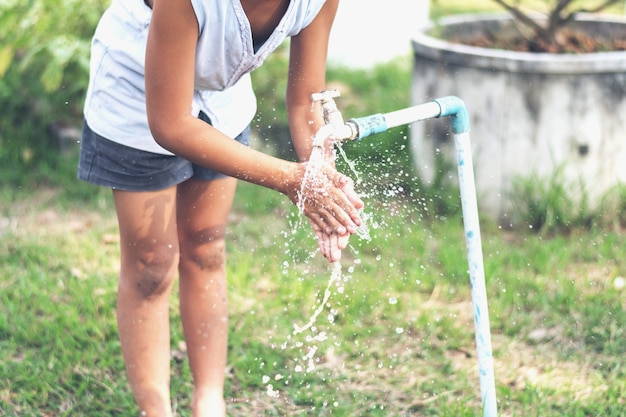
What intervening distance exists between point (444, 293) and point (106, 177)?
1.41 meters

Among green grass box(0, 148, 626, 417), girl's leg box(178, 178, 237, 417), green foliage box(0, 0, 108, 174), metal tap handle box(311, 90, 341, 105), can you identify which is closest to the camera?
metal tap handle box(311, 90, 341, 105)

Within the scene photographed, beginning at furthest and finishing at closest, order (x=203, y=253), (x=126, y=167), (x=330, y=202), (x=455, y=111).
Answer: (x=203, y=253) → (x=126, y=167) → (x=455, y=111) → (x=330, y=202)

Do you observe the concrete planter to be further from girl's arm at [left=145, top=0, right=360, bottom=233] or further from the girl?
girl's arm at [left=145, top=0, right=360, bottom=233]

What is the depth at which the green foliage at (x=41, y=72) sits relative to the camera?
152 inches

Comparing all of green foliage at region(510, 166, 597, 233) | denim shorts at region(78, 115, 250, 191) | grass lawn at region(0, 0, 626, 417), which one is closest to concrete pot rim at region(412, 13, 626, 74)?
green foliage at region(510, 166, 597, 233)

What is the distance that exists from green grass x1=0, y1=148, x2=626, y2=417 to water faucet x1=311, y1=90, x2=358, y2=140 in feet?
3.02

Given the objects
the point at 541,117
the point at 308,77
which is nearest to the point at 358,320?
the point at 308,77

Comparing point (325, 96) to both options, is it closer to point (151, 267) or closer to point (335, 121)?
point (335, 121)

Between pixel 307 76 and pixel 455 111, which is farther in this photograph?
pixel 307 76

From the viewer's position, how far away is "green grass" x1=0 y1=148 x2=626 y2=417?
256 cm

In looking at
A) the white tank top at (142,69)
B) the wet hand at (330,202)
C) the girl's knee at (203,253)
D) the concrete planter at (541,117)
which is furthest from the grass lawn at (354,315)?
the wet hand at (330,202)

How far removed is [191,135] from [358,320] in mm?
1312

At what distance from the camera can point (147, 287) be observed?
2227 millimetres

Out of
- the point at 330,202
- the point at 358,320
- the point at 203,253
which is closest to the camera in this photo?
the point at 330,202
